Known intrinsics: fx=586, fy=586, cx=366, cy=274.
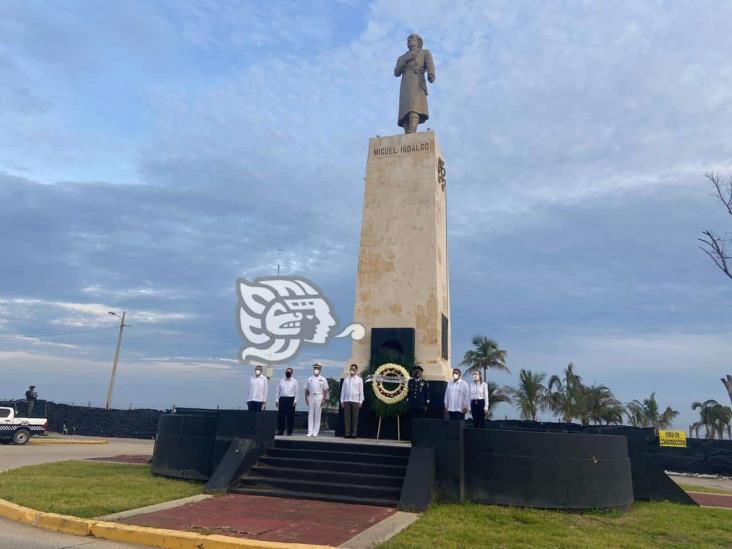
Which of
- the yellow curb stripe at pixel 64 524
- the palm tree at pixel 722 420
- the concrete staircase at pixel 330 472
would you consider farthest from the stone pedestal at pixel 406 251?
the palm tree at pixel 722 420

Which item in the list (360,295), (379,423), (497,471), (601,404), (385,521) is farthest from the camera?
(601,404)

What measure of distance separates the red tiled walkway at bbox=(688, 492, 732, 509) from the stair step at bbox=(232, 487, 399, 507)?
7291mm

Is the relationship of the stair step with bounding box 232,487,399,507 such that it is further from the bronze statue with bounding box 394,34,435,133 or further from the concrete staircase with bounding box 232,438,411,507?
the bronze statue with bounding box 394,34,435,133

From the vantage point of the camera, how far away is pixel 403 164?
16.3m

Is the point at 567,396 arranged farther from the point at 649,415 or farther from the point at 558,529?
the point at 558,529

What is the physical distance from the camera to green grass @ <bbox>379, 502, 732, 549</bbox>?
Result: 6898mm

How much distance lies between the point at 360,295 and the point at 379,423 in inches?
135

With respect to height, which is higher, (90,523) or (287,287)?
(287,287)

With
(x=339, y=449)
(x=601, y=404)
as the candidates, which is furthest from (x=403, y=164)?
(x=601, y=404)

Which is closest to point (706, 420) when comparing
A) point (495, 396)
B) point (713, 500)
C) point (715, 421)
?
point (715, 421)

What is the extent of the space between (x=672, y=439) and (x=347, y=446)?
56.2 feet

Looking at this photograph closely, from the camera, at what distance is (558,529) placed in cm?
774

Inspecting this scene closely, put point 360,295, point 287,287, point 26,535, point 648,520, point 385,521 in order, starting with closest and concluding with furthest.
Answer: point 26,535 → point 385,521 → point 648,520 → point 360,295 → point 287,287

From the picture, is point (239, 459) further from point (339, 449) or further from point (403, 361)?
point (403, 361)
